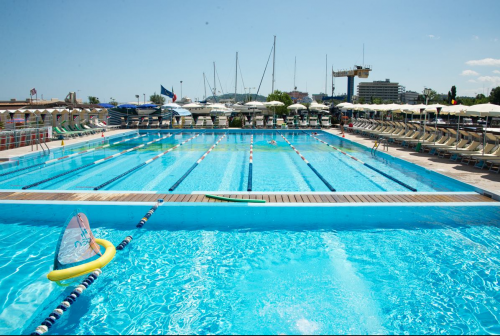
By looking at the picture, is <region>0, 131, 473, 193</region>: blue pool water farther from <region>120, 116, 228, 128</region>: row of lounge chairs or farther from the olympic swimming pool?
<region>120, 116, 228, 128</region>: row of lounge chairs

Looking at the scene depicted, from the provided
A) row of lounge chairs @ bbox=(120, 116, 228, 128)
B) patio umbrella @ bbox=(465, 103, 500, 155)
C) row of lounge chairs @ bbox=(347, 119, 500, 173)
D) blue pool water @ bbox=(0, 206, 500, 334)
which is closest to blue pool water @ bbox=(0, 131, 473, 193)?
row of lounge chairs @ bbox=(347, 119, 500, 173)

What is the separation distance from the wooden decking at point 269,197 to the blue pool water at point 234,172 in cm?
88

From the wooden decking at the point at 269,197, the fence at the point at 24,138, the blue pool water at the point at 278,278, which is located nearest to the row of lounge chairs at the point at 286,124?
the fence at the point at 24,138

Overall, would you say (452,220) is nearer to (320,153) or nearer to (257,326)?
(257,326)

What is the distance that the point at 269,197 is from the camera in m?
7.09

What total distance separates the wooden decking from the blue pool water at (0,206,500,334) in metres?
0.40

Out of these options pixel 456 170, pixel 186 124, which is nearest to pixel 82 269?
pixel 456 170

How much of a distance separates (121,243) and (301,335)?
310 cm

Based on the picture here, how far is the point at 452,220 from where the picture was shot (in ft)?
21.0

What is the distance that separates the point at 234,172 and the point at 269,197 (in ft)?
12.0

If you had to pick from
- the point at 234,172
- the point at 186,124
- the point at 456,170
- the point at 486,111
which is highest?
the point at 486,111

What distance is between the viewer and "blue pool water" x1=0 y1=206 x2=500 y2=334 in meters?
3.88

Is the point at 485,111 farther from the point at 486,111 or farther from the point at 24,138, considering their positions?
the point at 24,138

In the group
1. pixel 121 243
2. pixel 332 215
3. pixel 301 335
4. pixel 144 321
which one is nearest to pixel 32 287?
pixel 121 243
